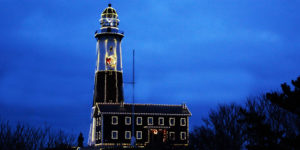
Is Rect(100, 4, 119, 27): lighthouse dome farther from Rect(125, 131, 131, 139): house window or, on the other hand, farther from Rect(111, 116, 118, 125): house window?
Rect(125, 131, 131, 139): house window

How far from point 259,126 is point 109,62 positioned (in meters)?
55.1

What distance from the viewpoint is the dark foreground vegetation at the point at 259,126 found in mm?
15875

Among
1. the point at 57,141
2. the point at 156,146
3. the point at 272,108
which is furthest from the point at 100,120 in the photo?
the point at 57,141

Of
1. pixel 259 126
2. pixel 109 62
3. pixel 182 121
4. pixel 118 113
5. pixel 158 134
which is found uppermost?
pixel 109 62

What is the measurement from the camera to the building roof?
65.4 meters

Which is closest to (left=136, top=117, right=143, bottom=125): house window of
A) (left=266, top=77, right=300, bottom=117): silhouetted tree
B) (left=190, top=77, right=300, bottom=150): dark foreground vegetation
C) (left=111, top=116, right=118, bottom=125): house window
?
(left=111, top=116, right=118, bottom=125): house window

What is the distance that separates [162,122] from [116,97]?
751 cm

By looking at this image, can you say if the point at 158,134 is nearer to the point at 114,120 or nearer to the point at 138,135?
the point at 138,135

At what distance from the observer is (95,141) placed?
68.2m

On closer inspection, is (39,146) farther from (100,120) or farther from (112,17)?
(112,17)

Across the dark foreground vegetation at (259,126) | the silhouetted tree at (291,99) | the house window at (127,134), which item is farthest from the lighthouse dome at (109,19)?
the silhouetted tree at (291,99)

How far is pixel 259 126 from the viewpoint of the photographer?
1595 cm

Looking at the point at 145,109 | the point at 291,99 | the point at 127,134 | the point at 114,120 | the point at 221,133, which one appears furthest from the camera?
the point at 145,109

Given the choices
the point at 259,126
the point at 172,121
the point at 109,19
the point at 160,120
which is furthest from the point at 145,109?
the point at 259,126
